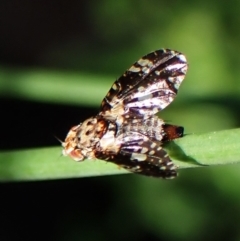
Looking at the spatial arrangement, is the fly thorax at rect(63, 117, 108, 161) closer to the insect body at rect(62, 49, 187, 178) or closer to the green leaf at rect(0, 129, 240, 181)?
the insect body at rect(62, 49, 187, 178)

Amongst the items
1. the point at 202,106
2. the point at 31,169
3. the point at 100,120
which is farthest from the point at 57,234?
the point at 31,169

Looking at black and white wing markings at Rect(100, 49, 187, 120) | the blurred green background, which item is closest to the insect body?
black and white wing markings at Rect(100, 49, 187, 120)

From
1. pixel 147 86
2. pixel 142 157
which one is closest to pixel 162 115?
pixel 147 86

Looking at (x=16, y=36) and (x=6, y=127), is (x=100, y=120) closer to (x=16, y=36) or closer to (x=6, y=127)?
(x=6, y=127)

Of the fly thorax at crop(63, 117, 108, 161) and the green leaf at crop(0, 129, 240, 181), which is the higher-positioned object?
the fly thorax at crop(63, 117, 108, 161)

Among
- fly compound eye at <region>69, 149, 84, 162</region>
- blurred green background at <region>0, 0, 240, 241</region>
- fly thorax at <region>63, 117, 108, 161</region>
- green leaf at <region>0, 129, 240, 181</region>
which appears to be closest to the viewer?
green leaf at <region>0, 129, 240, 181</region>

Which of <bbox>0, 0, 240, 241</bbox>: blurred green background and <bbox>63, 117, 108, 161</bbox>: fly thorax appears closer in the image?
<bbox>63, 117, 108, 161</bbox>: fly thorax

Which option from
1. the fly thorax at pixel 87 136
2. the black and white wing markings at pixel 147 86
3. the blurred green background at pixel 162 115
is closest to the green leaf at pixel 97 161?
the fly thorax at pixel 87 136
